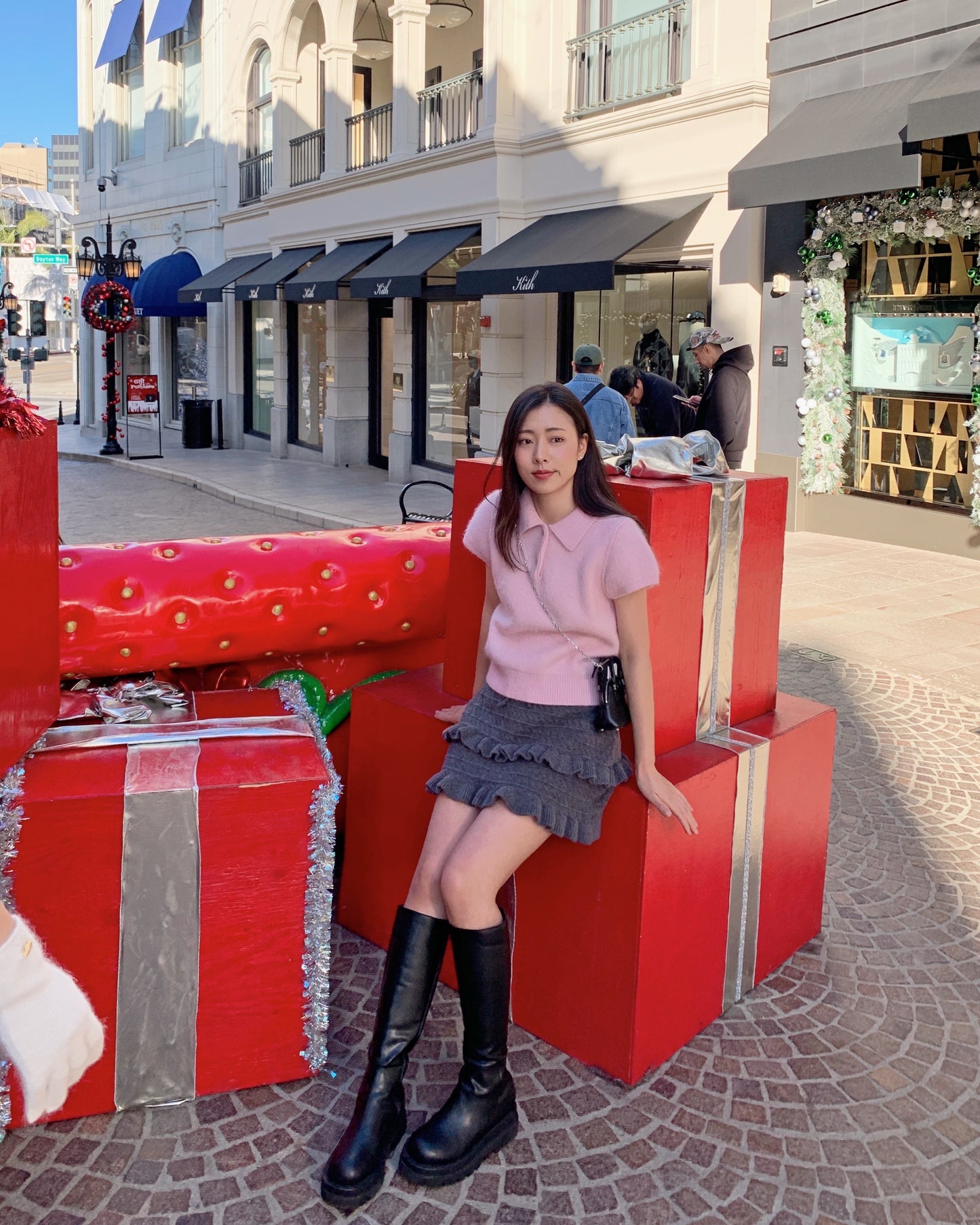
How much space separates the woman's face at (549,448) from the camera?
2969 millimetres

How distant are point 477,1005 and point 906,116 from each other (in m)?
9.43

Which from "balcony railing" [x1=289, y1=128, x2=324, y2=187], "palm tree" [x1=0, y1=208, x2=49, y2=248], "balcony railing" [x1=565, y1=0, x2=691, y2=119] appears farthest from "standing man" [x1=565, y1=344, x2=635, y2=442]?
"palm tree" [x1=0, y1=208, x2=49, y2=248]

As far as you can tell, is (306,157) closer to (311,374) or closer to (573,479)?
(311,374)

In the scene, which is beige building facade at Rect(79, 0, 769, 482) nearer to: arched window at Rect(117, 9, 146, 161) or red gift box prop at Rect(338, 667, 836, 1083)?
arched window at Rect(117, 9, 146, 161)

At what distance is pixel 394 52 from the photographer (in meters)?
17.7

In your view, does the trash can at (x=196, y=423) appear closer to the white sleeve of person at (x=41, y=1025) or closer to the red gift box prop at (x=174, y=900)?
the red gift box prop at (x=174, y=900)

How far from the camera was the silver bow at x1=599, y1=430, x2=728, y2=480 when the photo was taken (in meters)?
3.23

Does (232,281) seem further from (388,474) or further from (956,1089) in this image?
(956,1089)

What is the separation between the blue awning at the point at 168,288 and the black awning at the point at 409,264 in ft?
28.8

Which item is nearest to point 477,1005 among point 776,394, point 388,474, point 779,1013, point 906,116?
point 779,1013

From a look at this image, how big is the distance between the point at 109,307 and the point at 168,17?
23.6ft

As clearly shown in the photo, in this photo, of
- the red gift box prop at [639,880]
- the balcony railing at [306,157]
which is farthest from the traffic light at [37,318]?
the red gift box prop at [639,880]

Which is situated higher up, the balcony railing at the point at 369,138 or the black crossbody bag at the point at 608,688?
the balcony railing at the point at 369,138

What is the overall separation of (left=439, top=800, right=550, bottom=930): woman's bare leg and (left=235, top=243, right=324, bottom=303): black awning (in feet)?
61.8
